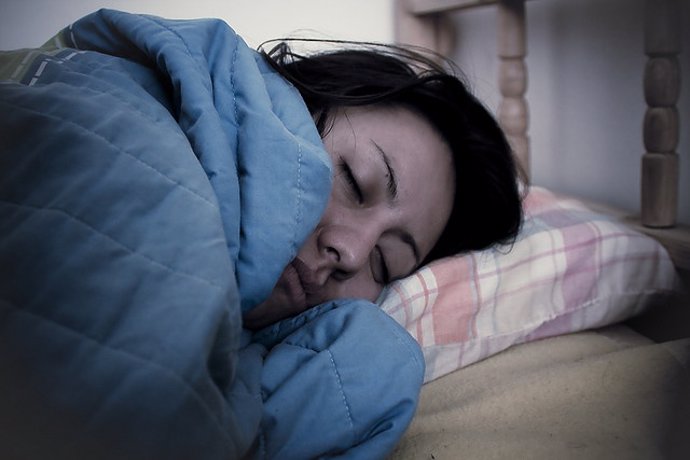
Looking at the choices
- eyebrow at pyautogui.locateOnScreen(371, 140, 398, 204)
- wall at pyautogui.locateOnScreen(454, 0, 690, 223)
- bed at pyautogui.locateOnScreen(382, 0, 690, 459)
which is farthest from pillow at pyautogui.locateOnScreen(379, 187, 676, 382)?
wall at pyautogui.locateOnScreen(454, 0, 690, 223)

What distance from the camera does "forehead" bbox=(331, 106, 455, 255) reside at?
72 centimetres

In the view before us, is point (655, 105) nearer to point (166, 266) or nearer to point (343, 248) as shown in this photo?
point (343, 248)

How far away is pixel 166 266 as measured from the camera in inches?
14.2

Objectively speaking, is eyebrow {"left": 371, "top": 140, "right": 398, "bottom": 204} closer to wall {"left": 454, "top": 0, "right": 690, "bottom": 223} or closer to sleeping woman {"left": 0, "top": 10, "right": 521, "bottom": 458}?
sleeping woman {"left": 0, "top": 10, "right": 521, "bottom": 458}

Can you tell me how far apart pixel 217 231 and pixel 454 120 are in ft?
1.78

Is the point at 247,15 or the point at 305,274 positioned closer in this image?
the point at 305,274

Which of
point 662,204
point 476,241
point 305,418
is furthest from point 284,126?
point 662,204

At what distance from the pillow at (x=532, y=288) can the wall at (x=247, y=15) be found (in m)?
0.44

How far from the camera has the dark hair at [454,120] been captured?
2.68ft

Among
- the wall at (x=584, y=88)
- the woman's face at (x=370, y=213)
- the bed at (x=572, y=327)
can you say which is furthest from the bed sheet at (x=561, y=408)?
the wall at (x=584, y=88)

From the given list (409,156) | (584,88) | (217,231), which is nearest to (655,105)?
(584,88)

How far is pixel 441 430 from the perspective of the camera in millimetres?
583

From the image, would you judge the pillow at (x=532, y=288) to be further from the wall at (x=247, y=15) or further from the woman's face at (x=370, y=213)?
the wall at (x=247, y=15)

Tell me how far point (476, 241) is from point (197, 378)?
0.60m
